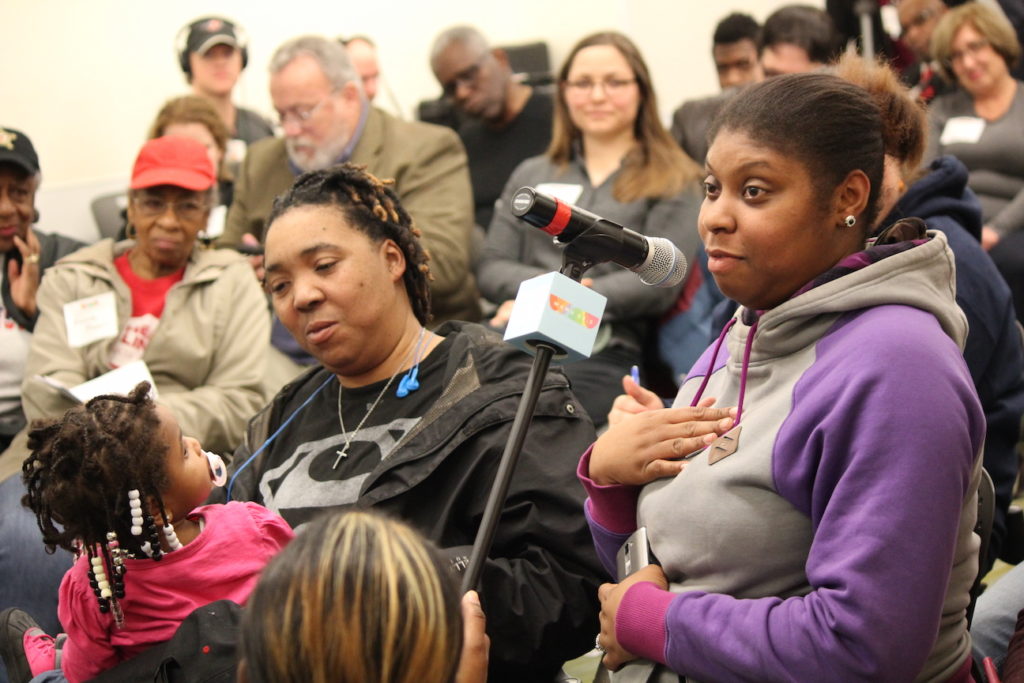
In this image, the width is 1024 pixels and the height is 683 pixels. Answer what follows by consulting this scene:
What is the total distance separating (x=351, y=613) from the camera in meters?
1.01

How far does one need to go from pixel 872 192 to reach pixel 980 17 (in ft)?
9.81

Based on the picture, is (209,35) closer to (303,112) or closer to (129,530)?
(303,112)

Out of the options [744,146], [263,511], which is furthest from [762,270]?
[263,511]

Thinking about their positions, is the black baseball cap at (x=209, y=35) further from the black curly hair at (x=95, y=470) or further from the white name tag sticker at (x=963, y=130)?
the black curly hair at (x=95, y=470)

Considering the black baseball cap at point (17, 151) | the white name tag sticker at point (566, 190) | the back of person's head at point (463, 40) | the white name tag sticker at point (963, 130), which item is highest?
the back of person's head at point (463, 40)

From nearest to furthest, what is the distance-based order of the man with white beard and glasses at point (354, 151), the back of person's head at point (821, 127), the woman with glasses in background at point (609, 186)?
the back of person's head at point (821, 127) < the woman with glasses in background at point (609, 186) < the man with white beard and glasses at point (354, 151)

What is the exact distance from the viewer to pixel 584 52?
3385 millimetres

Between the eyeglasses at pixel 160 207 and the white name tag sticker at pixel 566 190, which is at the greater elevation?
the eyeglasses at pixel 160 207

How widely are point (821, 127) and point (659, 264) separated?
0.83 ft

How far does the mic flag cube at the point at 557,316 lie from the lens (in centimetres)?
122

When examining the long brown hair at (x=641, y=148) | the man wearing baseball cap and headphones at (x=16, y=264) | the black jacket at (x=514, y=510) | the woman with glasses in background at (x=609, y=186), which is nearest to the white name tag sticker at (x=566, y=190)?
the woman with glasses in background at (x=609, y=186)

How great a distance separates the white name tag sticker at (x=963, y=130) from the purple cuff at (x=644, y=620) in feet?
10.1

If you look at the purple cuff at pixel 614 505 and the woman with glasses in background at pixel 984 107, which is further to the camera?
the woman with glasses in background at pixel 984 107

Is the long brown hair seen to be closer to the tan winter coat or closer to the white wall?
the tan winter coat
